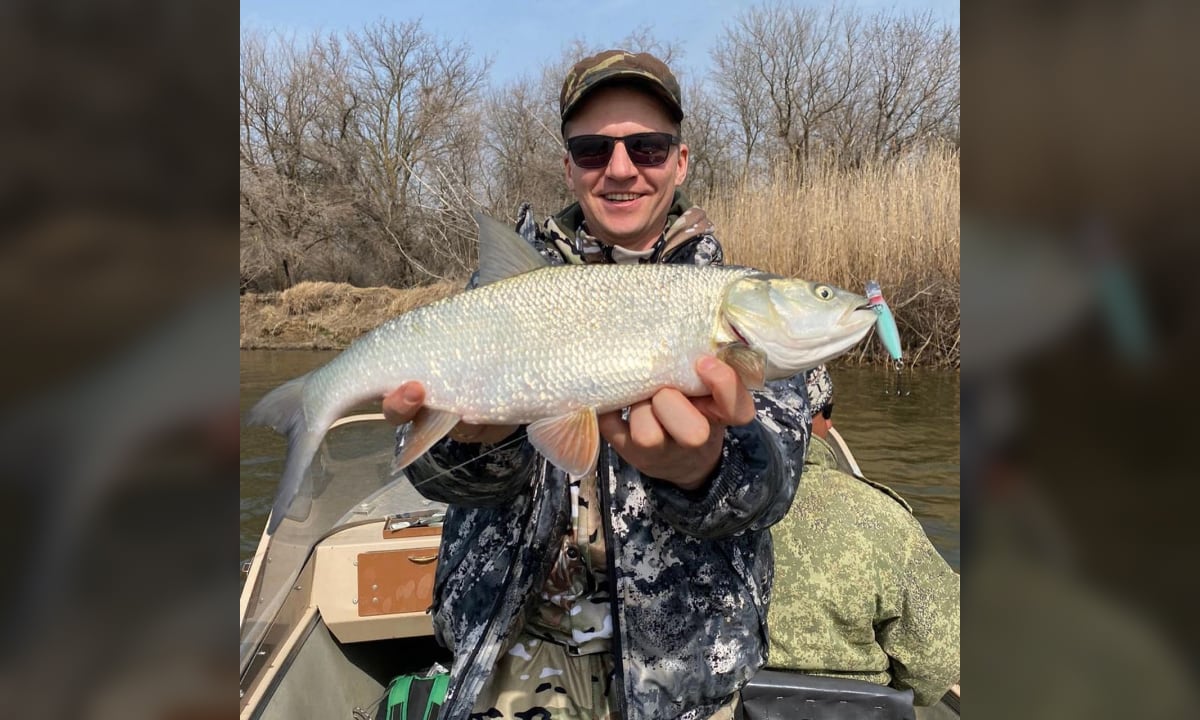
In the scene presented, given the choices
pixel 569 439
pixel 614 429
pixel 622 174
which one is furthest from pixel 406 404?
pixel 622 174

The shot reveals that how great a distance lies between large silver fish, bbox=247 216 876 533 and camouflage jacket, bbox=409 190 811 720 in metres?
0.22

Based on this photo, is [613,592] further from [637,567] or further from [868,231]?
[868,231]

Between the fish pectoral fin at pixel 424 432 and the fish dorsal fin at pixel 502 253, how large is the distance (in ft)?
1.23

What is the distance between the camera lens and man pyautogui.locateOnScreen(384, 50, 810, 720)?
1659 mm

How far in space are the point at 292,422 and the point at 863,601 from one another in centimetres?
203

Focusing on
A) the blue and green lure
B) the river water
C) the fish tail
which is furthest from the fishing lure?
the river water

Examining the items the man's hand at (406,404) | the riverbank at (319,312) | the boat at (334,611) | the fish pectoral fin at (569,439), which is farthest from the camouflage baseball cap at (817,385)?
the riverbank at (319,312)

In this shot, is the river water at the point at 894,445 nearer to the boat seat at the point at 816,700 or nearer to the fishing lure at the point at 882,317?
the boat seat at the point at 816,700

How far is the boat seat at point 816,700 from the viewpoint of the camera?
2.02 meters

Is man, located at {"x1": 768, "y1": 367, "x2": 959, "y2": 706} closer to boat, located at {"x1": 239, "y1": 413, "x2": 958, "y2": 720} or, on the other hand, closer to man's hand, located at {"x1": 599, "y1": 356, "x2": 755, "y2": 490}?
man's hand, located at {"x1": 599, "y1": 356, "x2": 755, "y2": 490}
